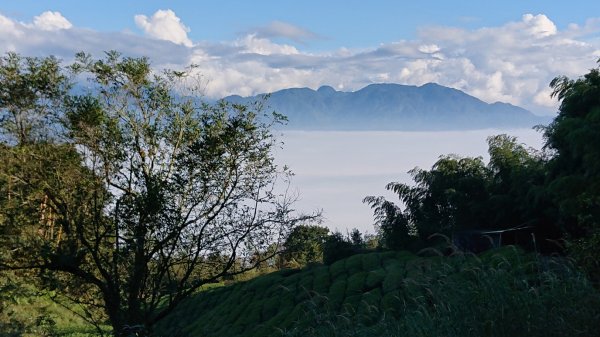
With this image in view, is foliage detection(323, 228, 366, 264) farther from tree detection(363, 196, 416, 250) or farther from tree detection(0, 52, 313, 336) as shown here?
tree detection(0, 52, 313, 336)

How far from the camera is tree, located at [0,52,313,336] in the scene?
48.8 ft

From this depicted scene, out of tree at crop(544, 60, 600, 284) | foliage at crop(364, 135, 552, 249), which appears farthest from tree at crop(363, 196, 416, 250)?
tree at crop(544, 60, 600, 284)

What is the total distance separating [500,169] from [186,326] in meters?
11.9

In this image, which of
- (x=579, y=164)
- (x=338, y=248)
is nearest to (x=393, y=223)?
(x=338, y=248)

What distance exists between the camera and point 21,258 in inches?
600

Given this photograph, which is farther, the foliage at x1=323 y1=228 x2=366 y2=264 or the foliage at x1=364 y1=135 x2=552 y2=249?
the foliage at x1=323 y1=228 x2=366 y2=264

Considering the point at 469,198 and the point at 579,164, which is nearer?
the point at 579,164

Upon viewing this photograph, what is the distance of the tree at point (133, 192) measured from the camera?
14867 millimetres

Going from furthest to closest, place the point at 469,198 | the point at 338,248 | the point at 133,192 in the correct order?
the point at 338,248 → the point at 469,198 → the point at 133,192

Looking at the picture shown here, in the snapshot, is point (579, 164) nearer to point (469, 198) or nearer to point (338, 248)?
point (469, 198)

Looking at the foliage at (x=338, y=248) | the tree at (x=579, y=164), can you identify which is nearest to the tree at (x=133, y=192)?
the tree at (x=579, y=164)

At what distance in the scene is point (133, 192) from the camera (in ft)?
48.9

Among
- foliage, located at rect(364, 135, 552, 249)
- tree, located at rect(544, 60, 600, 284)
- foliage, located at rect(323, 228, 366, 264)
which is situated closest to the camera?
tree, located at rect(544, 60, 600, 284)

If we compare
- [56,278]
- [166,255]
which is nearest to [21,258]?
[56,278]
